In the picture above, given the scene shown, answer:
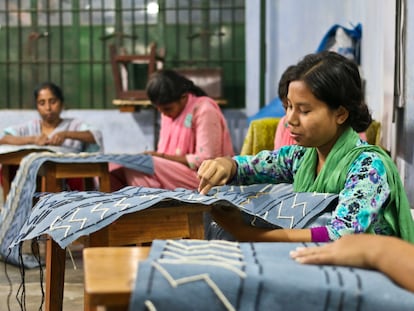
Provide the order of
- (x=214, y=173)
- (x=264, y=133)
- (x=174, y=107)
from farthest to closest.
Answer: (x=174, y=107) → (x=264, y=133) → (x=214, y=173)

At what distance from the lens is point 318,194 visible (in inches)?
82.3

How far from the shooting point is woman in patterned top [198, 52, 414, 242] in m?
1.93

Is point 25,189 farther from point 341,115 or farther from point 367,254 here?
point 367,254

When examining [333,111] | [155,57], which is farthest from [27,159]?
[155,57]

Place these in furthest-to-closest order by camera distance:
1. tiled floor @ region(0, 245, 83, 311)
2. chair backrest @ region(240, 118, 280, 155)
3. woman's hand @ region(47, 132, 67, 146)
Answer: woman's hand @ region(47, 132, 67, 146) → chair backrest @ region(240, 118, 280, 155) → tiled floor @ region(0, 245, 83, 311)

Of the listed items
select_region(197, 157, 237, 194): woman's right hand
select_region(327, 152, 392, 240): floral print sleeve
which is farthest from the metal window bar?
select_region(327, 152, 392, 240): floral print sleeve

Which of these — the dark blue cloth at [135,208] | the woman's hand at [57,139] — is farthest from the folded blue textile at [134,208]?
the woman's hand at [57,139]

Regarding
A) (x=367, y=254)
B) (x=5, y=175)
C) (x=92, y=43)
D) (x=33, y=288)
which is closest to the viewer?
(x=367, y=254)

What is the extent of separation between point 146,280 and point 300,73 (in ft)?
3.64

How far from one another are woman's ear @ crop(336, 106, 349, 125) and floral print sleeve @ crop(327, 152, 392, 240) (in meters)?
0.17

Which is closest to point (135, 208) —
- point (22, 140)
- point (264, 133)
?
point (264, 133)

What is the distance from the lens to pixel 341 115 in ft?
7.20

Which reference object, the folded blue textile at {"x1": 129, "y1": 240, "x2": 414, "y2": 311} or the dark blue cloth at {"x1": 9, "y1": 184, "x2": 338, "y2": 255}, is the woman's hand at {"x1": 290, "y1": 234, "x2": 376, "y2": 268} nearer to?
the folded blue textile at {"x1": 129, "y1": 240, "x2": 414, "y2": 311}

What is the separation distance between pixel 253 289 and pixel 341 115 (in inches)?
41.2
